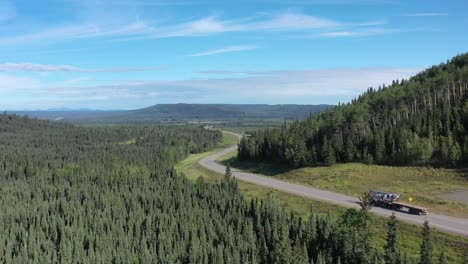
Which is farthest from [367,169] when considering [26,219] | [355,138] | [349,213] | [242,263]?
[26,219]

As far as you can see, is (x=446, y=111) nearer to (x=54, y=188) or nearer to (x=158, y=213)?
(x=158, y=213)

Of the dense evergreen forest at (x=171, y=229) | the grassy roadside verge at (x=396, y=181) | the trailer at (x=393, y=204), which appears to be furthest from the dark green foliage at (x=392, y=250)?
the grassy roadside verge at (x=396, y=181)

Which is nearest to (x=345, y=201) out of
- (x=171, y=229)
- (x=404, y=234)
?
(x=404, y=234)

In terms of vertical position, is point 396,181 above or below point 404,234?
above

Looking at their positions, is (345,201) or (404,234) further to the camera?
(345,201)

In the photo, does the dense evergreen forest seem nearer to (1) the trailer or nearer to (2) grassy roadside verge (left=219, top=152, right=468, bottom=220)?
(1) the trailer

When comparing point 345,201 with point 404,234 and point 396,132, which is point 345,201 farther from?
point 396,132

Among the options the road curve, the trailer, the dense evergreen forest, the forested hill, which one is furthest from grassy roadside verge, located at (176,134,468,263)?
the forested hill
